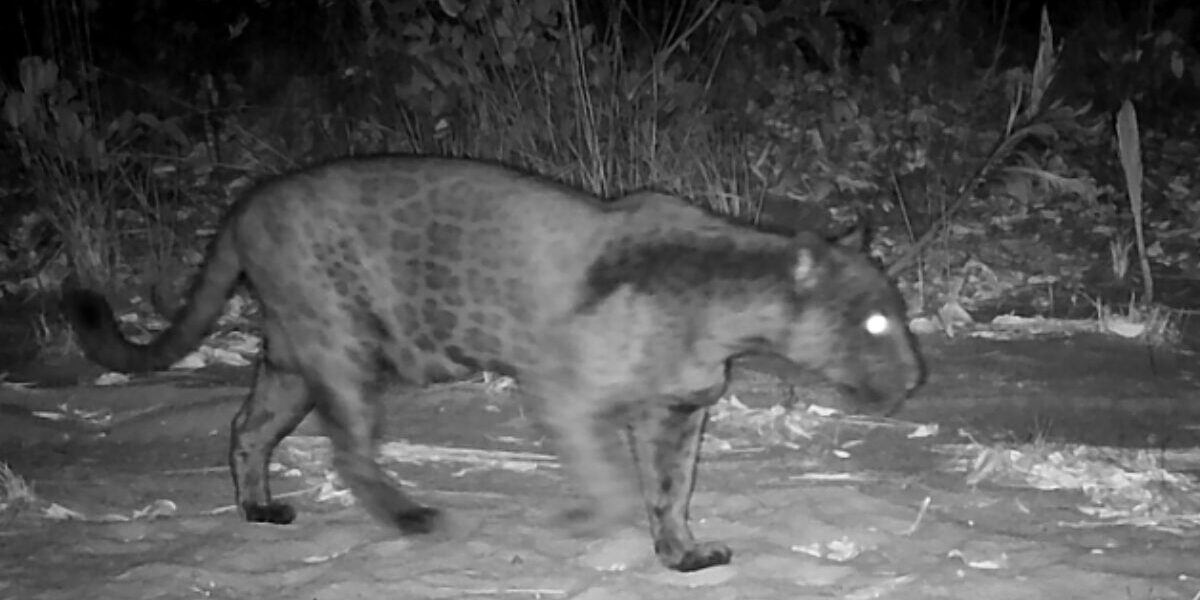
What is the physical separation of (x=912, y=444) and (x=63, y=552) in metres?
2.58

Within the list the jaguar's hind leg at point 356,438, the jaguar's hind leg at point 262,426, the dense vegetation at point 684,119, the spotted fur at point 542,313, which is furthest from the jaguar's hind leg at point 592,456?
the dense vegetation at point 684,119

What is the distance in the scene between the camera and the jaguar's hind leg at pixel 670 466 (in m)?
3.98

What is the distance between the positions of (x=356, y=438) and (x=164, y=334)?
30.2 inches

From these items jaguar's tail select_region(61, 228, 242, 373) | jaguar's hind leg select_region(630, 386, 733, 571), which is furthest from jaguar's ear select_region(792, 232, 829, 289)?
jaguar's tail select_region(61, 228, 242, 373)

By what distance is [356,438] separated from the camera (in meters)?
4.27

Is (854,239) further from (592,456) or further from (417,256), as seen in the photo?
(417,256)

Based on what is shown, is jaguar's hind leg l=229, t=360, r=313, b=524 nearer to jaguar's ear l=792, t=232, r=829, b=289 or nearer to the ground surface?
the ground surface

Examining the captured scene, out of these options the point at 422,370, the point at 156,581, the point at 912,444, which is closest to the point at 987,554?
the point at 912,444

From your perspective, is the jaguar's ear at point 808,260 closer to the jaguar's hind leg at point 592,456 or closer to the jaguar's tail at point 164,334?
the jaguar's hind leg at point 592,456

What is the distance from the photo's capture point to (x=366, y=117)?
9.55m

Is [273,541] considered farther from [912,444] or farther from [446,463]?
Result: [912,444]

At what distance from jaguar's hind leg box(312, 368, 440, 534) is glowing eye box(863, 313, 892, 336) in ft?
4.14

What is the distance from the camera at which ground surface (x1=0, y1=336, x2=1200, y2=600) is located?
380 centimetres

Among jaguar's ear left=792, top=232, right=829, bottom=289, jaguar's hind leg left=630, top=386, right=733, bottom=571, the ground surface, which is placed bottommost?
Result: the ground surface
